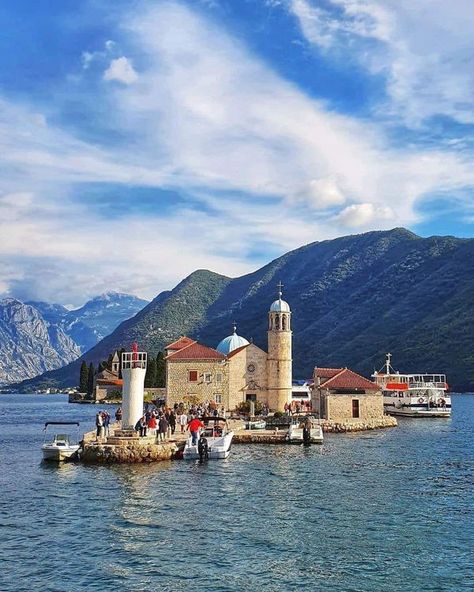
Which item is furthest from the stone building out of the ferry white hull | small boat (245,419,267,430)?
the ferry white hull

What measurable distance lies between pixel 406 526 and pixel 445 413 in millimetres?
74891

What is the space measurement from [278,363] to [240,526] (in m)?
45.3

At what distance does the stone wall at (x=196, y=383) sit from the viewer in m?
70.6

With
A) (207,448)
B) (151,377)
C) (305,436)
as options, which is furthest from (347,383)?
(151,377)

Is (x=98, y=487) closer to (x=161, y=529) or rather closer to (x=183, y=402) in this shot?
(x=161, y=529)

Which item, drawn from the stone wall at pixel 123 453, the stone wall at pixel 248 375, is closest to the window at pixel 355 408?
the stone wall at pixel 248 375

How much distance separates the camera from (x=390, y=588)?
19.3 meters

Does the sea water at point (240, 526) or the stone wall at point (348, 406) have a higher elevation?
the stone wall at point (348, 406)

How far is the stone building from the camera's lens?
6800 cm

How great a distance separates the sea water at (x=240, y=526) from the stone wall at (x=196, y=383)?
2614cm

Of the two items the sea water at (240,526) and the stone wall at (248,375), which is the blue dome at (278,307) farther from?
the sea water at (240,526)

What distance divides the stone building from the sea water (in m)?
22.9

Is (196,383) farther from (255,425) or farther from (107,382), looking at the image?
(107,382)

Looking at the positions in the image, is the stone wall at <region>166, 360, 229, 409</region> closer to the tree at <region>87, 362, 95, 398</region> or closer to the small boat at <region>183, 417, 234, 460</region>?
the small boat at <region>183, 417, 234, 460</region>
